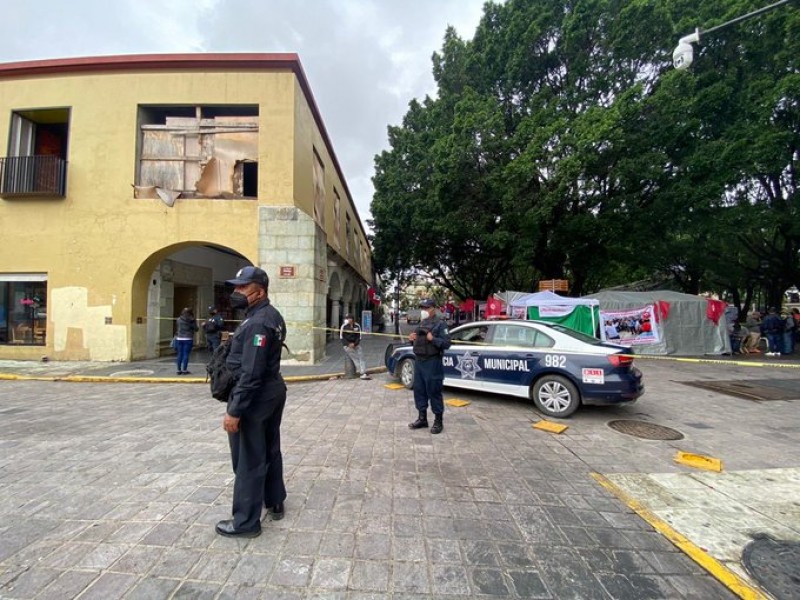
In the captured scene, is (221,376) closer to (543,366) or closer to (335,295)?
(543,366)

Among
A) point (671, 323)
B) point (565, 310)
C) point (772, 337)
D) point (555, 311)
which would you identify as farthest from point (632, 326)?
point (772, 337)

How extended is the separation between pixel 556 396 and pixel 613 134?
10.9 meters

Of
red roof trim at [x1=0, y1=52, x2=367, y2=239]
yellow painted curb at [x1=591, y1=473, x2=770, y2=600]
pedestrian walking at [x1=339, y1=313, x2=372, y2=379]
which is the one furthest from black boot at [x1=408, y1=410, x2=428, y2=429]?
red roof trim at [x1=0, y1=52, x2=367, y2=239]

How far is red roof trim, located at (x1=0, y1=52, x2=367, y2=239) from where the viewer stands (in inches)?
421

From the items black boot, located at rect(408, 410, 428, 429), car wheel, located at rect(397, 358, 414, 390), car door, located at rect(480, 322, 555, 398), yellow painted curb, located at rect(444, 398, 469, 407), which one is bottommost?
yellow painted curb, located at rect(444, 398, 469, 407)

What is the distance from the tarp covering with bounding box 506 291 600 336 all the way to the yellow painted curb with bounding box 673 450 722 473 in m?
8.82

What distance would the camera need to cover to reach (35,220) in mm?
10820

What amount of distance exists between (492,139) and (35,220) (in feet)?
51.1

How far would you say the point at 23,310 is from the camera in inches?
435

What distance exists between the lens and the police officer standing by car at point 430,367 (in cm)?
489

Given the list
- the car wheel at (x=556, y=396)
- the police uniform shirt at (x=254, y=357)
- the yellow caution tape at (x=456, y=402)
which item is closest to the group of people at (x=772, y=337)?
the car wheel at (x=556, y=396)

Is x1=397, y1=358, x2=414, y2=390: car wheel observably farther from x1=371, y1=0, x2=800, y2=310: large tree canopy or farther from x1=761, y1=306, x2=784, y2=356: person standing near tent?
x1=761, y1=306, x2=784, y2=356: person standing near tent

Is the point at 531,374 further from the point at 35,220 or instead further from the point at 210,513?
the point at 35,220

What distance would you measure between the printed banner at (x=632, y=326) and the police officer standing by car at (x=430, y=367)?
11022 mm
